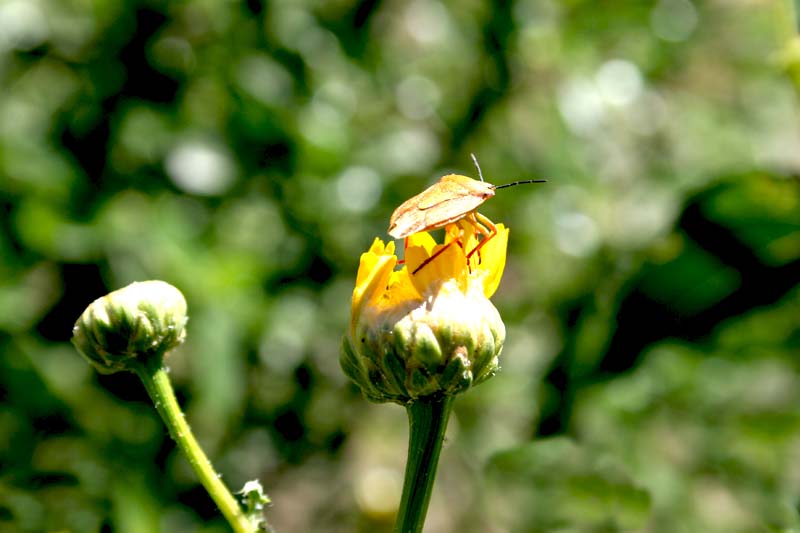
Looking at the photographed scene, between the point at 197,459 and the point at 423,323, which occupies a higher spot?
the point at 423,323

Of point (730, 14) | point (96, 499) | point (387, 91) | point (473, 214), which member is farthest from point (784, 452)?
point (730, 14)

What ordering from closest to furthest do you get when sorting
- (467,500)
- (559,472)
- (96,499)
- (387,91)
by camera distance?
(559,472) → (96,499) → (387,91) → (467,500)

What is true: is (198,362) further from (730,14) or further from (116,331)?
(730,14)

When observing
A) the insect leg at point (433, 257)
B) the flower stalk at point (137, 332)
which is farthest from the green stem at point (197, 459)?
the insect leg at point (433, 257)

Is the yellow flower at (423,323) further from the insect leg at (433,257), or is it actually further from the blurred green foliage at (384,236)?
the blurred green foliage at (384,236)

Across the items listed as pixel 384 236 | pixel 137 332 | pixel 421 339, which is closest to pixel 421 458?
pixel 421 339

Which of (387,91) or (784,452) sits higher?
(387,91)

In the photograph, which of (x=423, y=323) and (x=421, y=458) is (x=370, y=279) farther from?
(x=421, y=458)
